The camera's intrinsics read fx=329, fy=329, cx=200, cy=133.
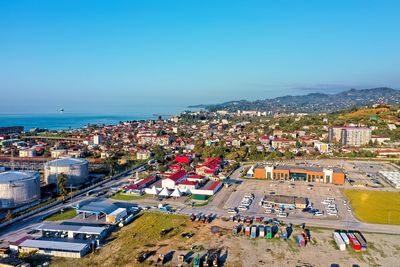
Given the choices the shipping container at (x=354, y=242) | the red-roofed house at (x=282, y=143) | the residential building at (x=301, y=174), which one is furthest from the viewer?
the red-roofed house at (x=282, y=143)

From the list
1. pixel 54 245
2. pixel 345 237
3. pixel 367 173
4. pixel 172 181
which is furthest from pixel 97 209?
pixel 367 173

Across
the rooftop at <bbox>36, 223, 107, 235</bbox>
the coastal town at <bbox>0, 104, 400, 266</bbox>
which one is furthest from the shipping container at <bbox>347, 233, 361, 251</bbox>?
the rooftop at <bbox>36, 223, 107, 235</bbox>

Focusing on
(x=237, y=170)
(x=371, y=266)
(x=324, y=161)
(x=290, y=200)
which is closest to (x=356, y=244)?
(x=371, y=266)

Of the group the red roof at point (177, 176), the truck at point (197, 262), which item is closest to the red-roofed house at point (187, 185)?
the red roof at point (177, 176)

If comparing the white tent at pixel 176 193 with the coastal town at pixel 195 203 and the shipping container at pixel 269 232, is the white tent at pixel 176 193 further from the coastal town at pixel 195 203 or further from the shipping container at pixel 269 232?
the shipping container at pixel 269 232

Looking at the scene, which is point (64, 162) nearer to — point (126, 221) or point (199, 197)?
point (126, 221)

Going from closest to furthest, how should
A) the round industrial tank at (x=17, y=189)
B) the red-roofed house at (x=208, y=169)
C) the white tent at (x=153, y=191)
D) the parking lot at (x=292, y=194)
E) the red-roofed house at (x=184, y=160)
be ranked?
1. the parking lot at (x=292, y=194)
2. the round industrial tank at (x=17, y=189)
3. the white tent at (x=153, y=191)
4. the red-roofed house at (x=208, y=169)
5. the red-roofed house at (x=184, y=160)

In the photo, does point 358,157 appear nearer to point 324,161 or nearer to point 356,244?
point 324,161
